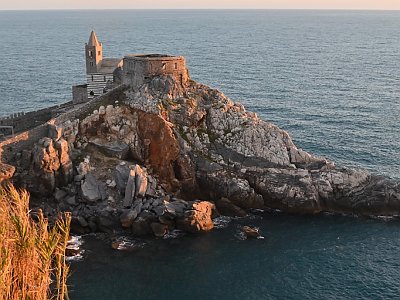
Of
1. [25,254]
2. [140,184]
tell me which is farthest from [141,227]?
[25,254]

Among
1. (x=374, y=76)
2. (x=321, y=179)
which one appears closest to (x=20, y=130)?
(x=321, y=179)

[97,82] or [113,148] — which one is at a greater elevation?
[97,82]

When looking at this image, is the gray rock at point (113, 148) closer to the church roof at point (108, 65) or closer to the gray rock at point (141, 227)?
the gray rock at point (141, 227)

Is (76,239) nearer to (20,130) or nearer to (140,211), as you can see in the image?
(140,211)

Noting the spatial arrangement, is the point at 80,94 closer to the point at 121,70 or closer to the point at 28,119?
the point at 121,70

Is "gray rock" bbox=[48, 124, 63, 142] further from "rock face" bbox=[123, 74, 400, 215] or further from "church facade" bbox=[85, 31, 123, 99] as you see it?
"church facade" bbox=[85, 31, 123, 99]
